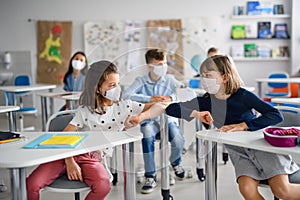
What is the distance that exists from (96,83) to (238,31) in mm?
4341

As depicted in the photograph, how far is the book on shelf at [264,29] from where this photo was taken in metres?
5.91

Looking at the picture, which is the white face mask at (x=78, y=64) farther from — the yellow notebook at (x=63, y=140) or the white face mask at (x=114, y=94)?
the yellow notebook at (x=63, y=140)

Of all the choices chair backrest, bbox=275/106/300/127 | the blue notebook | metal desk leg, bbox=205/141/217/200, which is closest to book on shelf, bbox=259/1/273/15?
chair backrest, bbox=275/106/300/127

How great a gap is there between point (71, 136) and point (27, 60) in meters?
5.26

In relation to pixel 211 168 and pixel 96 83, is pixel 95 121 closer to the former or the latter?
pixel 96 83

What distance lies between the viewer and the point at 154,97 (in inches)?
102

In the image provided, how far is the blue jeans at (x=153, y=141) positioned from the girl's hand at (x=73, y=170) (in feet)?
2.26

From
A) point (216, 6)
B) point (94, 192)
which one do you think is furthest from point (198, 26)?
point (94, 192)

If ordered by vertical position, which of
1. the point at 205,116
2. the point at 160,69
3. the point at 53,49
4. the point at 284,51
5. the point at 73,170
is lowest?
the point at 73,170

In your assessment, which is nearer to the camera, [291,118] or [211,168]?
[211,168]

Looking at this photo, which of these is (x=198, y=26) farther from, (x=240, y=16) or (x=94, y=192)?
(x=94, y=192)

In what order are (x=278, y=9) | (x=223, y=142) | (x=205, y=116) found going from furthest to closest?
(x=278, y=9) → (x=205, y=116) → (x=223, y=142)

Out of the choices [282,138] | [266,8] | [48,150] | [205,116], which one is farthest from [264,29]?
[48,150]

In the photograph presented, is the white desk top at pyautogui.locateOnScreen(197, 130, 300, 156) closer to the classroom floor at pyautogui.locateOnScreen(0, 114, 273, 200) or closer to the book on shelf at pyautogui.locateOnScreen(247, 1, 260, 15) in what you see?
the classroom floor at pyautogui.locateOnScreen(0, 114, 273, 200)
